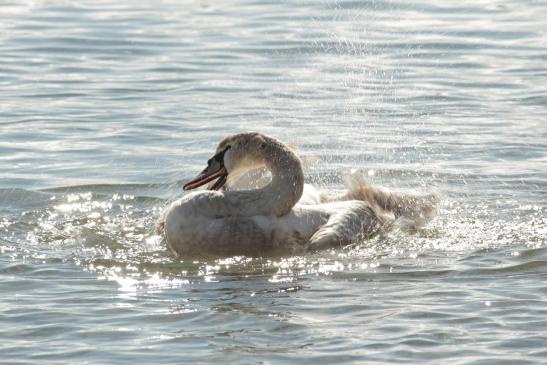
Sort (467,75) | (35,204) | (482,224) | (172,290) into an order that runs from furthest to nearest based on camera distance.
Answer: (467,75)
(35,204)
(482,224)
(172,290)

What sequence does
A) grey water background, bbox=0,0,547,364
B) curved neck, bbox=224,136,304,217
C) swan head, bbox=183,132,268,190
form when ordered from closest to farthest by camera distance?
grey water background, bbox=0,0,547,364 → curved neck, bbox=224,136,304,217 → swan head, bbox=183,132,268,190

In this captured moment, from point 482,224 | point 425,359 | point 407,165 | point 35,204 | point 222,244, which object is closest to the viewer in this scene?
point 425,359

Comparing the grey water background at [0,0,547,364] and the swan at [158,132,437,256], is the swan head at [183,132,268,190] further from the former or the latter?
the grey water background at [0,0,547,364]

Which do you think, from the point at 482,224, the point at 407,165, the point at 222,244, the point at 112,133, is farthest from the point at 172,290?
the point at 112,133

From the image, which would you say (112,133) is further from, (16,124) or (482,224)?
(482,224)

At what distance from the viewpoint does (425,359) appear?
6.95 metres

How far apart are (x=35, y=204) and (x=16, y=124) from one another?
124 inches

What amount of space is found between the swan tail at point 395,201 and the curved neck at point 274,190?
2.52ft

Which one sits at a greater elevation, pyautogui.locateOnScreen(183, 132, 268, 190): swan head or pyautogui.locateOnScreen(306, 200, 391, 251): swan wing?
pyautogui.locateOnScreen(183, 132, 268, 190): swan head

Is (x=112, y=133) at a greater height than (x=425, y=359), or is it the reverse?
(x=112, y=133)

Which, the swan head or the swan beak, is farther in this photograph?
the swan beak

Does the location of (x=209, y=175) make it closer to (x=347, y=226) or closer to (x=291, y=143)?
(x=291, y=143)

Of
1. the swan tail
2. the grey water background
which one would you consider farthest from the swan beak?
the swan tail

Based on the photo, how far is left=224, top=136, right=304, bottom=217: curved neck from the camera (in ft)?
30.8
